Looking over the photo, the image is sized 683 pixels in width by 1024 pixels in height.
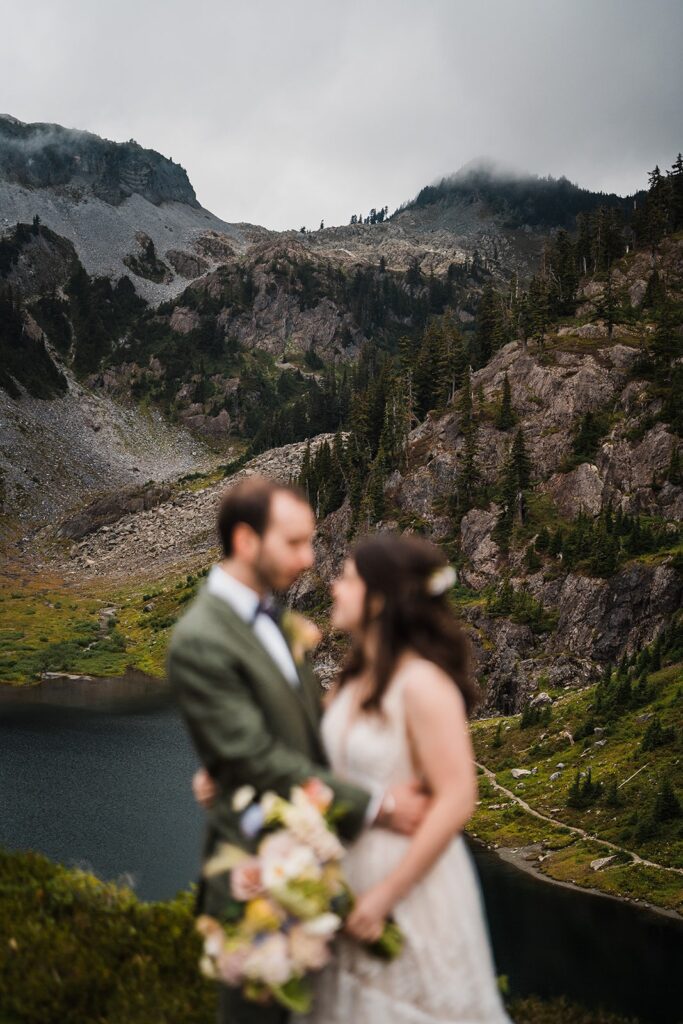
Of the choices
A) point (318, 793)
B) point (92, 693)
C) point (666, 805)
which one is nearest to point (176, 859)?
point (666, 805)

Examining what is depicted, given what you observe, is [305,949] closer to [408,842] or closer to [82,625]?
[408,842]

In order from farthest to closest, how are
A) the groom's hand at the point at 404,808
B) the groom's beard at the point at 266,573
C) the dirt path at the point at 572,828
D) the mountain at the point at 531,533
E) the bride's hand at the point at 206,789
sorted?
the mountain at the point at 531,533 < the dirt path at the point at 572,828 < the groom's beard at the point at 266,573 < the bride's hand at the point at 206,789 < the groom's hand at the point at 404,808

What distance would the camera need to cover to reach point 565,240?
122125 millimetres

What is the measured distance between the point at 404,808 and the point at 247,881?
0.94m

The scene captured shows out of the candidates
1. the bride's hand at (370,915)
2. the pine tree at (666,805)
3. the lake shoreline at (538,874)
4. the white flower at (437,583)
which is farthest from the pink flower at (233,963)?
the pine tree at (666,805)

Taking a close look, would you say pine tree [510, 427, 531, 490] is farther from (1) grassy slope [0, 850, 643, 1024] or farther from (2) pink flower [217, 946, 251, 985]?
(2) pink flower [217, 946, 251, 985]

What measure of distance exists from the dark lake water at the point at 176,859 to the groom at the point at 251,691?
22.7 m

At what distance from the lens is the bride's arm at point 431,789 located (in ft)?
13.6

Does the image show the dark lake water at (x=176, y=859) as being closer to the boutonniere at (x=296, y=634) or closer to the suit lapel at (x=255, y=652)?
the boutonniere at (x=296, y=634)

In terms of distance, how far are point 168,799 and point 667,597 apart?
4432 centimetres

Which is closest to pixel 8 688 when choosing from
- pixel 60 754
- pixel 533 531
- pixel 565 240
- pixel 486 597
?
pixel 60 754

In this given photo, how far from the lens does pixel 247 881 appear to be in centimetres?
415

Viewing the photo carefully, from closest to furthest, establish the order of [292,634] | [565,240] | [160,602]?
[292,634]
[160,602]
[565,240]

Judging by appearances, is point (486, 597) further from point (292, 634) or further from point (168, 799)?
point (292, 634)
